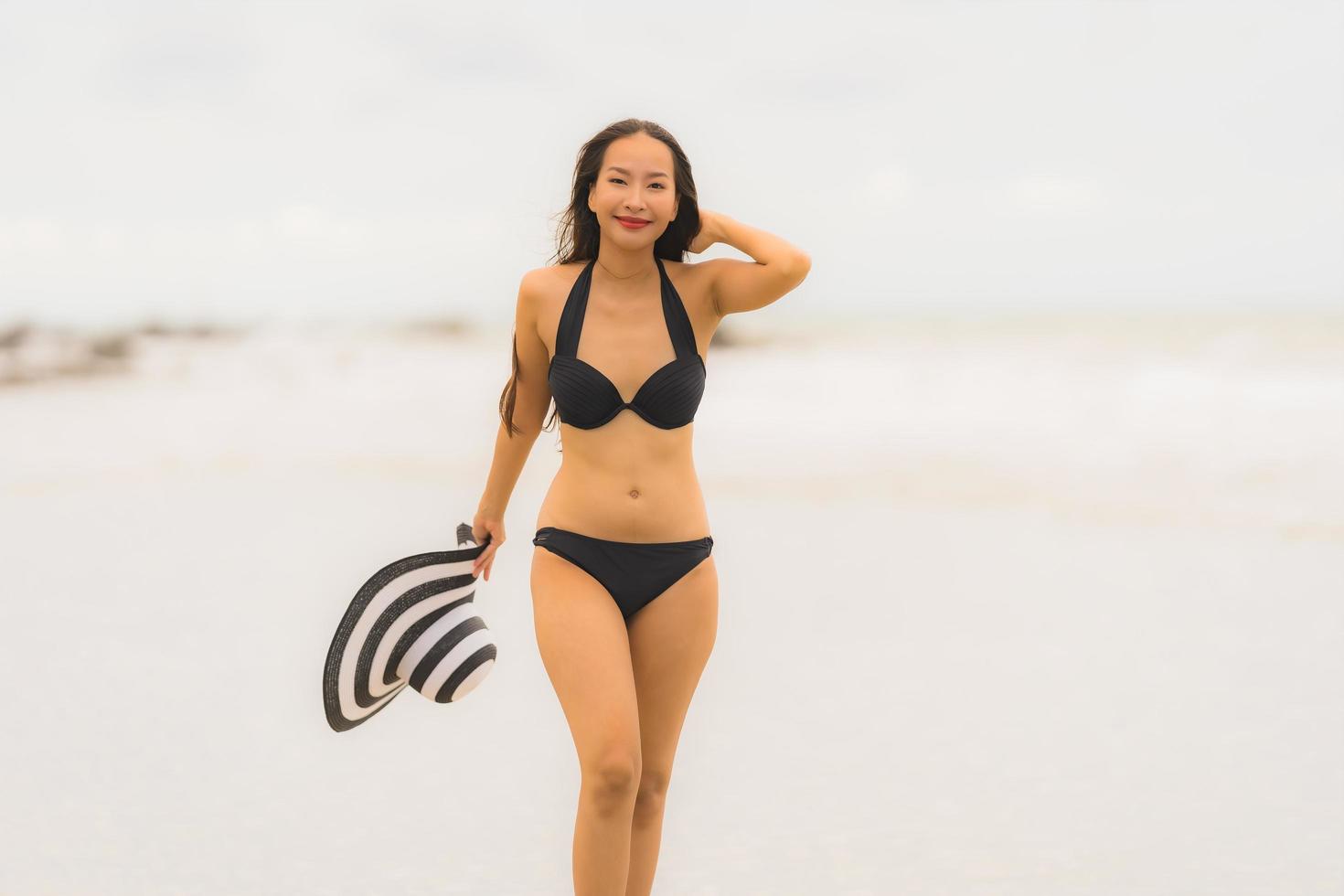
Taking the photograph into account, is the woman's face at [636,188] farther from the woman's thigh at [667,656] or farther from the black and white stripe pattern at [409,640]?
the black and white stripe pattern at [409,640]

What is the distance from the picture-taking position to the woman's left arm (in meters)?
3.30

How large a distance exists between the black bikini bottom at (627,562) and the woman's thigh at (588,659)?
1.1 inches

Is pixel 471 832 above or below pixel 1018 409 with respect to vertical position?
below

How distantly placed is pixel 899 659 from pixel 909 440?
11.7 m

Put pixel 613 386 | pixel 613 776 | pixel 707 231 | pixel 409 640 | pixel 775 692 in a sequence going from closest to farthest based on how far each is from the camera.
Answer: pixel 613 776, pixel 613 386, pixel 707 231, pixel 409 640, pixel 775 692

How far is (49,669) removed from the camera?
672cm

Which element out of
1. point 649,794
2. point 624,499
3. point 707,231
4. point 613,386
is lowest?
point 649,794

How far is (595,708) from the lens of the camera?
3.09 meters

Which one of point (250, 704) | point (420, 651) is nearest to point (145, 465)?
point (250, 704)

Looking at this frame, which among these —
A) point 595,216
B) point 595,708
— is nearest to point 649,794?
point 595,708

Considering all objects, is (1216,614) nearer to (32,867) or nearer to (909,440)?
(32,867)

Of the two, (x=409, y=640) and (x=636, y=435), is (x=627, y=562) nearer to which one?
(x=636, y=435)

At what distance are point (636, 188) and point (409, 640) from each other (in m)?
1.39

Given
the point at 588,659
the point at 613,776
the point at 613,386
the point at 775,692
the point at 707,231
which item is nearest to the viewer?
the point at 613,776
